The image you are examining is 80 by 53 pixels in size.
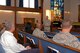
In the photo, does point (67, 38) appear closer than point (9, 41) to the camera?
Yes

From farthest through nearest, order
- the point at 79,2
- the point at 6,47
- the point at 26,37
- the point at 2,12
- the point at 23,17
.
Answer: the point at 79,2 → the point at 23,17 → the point at 2,12 → the point at 26,37 → the point at 6,47

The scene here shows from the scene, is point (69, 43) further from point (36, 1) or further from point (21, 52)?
point (36, 1)

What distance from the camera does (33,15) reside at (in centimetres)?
1259

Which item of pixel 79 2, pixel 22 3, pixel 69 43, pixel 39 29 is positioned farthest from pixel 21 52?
pixel 79 2

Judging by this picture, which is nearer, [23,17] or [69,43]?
[69,43]

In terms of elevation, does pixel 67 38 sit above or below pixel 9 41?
above

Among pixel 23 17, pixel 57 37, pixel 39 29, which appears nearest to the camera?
pixel 57 37

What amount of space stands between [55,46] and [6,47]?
1007 mm

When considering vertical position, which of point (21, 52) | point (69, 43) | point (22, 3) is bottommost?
point (21, 52)

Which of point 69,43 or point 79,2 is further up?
point 79,2

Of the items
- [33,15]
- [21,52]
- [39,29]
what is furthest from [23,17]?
[21,52]

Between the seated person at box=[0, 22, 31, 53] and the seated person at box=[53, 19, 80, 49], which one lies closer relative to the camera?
the seated person at box=[53, 19, 80, 49]

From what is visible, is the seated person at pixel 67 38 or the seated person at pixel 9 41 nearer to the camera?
the seated person at pixel 67 38

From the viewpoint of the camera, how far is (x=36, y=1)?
12742mm
